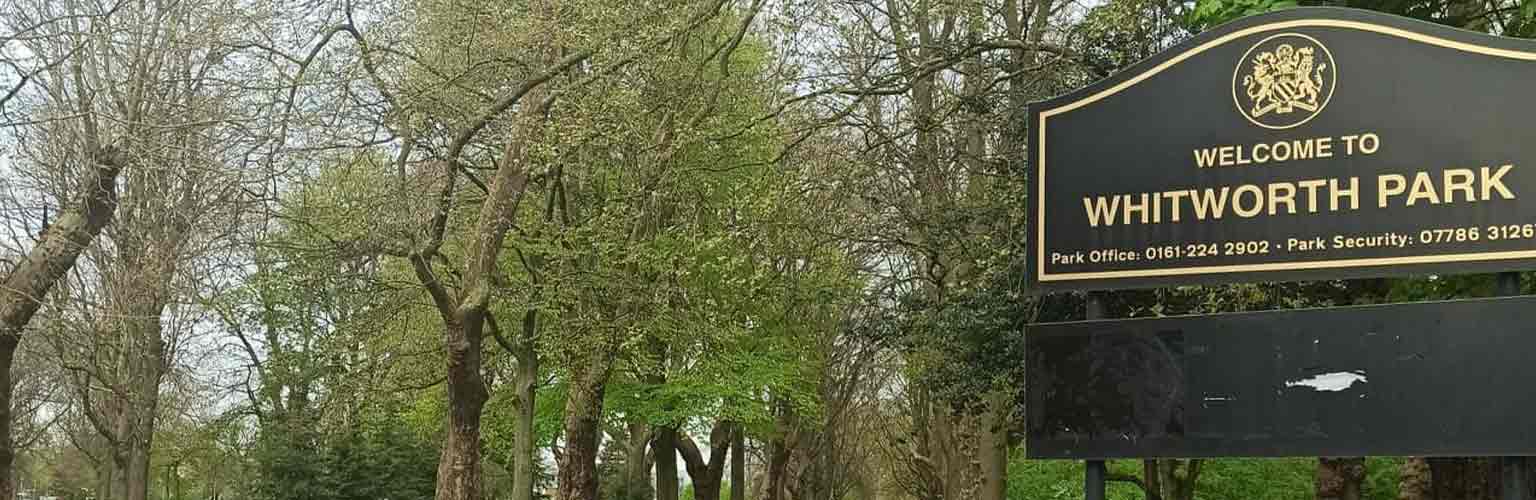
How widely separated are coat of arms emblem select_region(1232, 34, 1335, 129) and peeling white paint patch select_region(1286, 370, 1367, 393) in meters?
1.66

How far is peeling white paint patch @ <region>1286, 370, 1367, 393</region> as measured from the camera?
9070mm

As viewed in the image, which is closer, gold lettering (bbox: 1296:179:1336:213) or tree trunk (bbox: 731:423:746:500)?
gold lettering (bbox: 1296:179:1336:213)

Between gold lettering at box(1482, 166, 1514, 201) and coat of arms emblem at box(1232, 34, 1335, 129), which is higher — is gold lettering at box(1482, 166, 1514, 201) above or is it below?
below

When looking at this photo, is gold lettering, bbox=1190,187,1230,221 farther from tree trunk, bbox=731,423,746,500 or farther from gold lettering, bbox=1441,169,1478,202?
tree trunk, bbox=731,423,746,500

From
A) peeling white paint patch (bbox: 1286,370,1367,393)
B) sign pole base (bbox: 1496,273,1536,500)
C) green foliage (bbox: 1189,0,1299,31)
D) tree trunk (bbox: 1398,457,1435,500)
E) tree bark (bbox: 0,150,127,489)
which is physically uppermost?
green foliage (bbox: 1189,0,1299,31)

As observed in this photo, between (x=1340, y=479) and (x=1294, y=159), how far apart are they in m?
10.4

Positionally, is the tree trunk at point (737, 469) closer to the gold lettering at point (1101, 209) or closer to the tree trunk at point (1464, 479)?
the tree trunk at point (1464, 479)

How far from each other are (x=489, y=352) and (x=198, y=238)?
10765 millimetres

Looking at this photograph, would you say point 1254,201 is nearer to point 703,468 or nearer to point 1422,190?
point 1422,190

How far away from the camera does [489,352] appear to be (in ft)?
92.6

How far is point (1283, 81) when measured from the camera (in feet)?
31.6

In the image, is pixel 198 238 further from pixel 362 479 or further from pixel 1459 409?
pixel 362 479

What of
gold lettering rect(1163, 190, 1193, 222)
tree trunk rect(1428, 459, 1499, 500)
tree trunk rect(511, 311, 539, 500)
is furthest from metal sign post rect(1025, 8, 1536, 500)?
tree trunk rect(511, 311, 539, 500)

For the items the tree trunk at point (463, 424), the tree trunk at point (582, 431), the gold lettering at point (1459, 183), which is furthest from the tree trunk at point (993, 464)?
the gold lettering at point (1459, 183)
